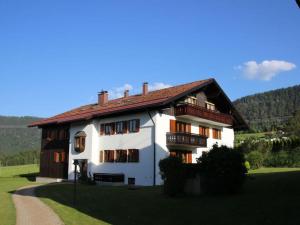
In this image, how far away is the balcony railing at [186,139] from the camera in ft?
111

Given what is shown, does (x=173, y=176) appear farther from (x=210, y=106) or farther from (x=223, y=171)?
(x=210, y=106)

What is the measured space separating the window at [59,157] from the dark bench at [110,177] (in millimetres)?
6160

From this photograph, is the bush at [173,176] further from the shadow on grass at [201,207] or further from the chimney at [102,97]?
Answer: the chimney at [102,97]

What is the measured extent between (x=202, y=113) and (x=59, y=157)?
1629cm

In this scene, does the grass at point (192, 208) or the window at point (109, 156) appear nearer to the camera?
the grass at point (192, 208)

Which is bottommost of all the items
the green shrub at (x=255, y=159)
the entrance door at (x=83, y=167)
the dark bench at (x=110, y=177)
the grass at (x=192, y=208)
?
the grass at (x=192, y=208)

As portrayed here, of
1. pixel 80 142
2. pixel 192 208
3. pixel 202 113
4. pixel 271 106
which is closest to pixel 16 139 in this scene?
pixel 271 106

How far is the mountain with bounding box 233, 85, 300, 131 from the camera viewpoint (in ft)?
351

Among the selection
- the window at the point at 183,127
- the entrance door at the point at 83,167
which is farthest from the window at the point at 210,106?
the entrance door at the point at 83,167

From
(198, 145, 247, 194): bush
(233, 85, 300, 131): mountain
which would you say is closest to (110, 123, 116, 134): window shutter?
(198, 145, 247, 194): bush

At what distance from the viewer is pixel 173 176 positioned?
73.5 feet

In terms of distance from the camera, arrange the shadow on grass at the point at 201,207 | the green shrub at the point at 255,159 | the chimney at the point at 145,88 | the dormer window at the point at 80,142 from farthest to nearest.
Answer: the green shrub at the point at 255,159
the chimney at the point at 145,88
the dormer window at the point at 80,142
the shadow on grass at the point at 201,207

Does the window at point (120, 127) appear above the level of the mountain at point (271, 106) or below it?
below

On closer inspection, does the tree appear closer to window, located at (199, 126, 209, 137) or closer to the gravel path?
window, located at (199, 126, 209, 137)
